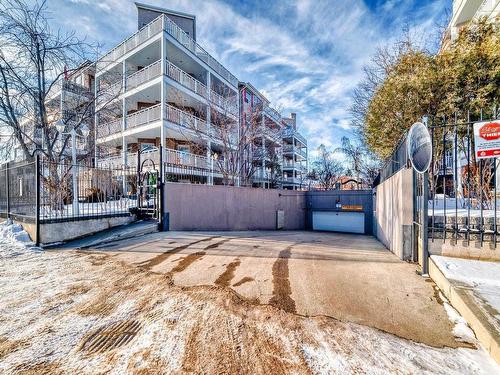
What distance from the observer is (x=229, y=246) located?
5449mm

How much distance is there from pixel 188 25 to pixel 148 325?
2289cm

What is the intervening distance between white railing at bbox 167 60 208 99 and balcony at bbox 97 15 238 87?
199cm

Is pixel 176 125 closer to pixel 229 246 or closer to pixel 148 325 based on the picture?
pixel 229 246

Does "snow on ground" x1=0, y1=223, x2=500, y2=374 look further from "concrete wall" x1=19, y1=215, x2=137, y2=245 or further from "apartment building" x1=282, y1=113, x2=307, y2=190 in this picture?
"apartment building" x1=282, y1=113, x2=307, y2=190

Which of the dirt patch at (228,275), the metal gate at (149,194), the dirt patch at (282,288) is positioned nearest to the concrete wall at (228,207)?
the metal gate at (149,194)

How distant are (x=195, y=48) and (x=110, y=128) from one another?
842cm

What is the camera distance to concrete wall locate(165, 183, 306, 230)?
8.20 meters

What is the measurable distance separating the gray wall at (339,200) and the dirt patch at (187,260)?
37.5 ft

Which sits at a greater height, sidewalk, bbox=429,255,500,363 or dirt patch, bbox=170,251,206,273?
sidewalk, bbox=429,255,500,363

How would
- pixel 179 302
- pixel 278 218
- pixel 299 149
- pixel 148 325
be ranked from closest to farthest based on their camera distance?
pixel 148 325
pixel 179 302
pixel 278 218
pixel 299 149

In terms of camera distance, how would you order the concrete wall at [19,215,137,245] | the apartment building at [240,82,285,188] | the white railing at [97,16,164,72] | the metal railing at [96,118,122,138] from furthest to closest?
the metal railing at [96,118,122,138]
the white railing at [97,16,164,72]
the apartment building at [240,82,285,188]
the concrete wall at [19,215,137,245]

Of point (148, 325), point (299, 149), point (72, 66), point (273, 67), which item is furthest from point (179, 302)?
point (299, 149)

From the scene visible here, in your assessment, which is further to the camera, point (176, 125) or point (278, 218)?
point (176, 125)

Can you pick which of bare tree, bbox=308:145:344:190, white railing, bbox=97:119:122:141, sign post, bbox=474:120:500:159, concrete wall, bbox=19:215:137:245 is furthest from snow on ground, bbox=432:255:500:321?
bare tree, bbox=308:145:344:190
